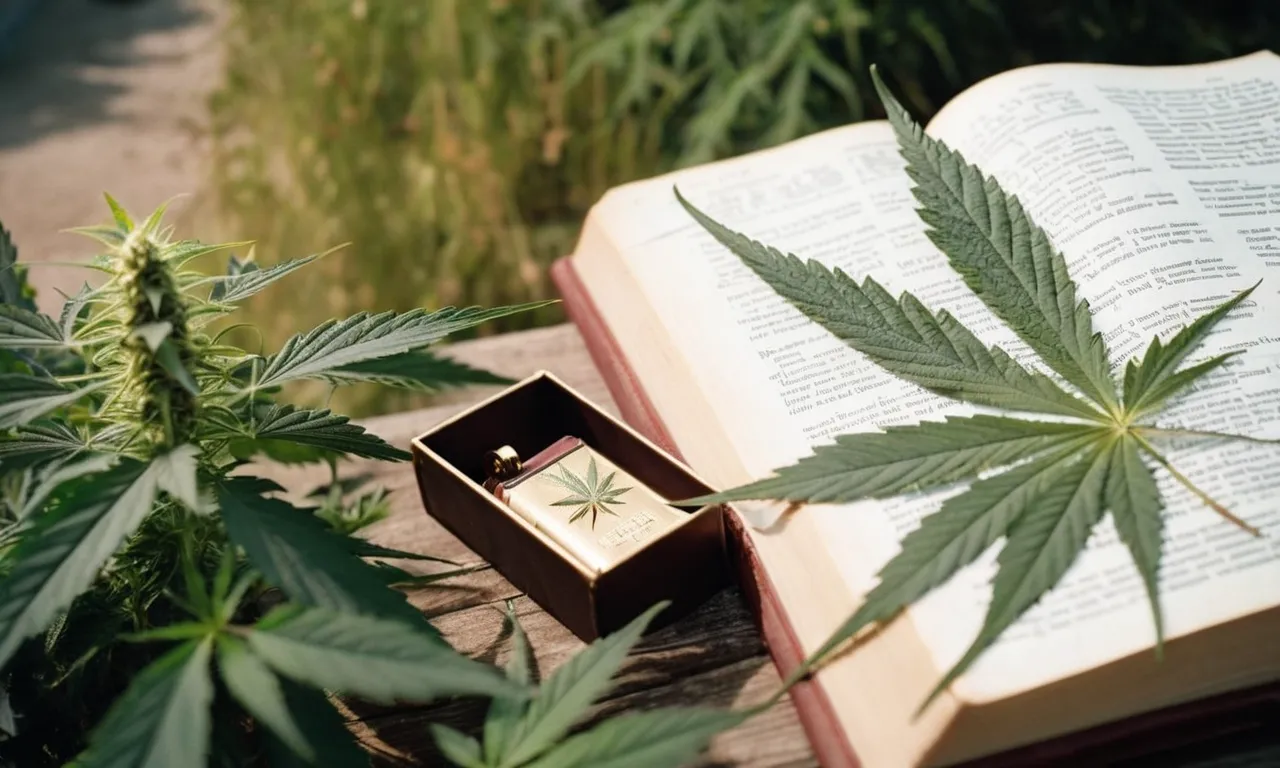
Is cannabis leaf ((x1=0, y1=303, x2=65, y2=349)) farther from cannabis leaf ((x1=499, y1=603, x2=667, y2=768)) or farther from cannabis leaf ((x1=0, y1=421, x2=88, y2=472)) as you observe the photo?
cannabis leaf ((x1=499, y1=603, x2=667, y2=768))

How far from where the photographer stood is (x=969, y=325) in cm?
73

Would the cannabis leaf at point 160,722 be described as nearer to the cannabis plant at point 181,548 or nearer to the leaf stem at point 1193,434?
the cannabis plant at point 181,548

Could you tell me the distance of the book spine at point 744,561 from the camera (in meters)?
0.60

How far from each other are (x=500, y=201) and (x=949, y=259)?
3.44 feet

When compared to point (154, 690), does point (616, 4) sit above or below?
above

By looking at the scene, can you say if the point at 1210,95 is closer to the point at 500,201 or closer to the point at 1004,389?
the point at 1004,389

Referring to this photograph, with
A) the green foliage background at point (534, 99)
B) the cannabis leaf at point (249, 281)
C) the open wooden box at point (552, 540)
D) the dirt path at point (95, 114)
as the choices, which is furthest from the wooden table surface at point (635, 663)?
the dirt path at point (95, 114)

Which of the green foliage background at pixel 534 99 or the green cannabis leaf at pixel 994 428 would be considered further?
the green foliage background at pixel 534 99

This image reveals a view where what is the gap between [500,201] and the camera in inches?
66.2

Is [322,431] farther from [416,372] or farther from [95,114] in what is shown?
[95,114]

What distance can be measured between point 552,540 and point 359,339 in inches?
6.6

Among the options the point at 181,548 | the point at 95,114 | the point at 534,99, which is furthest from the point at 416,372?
the point at 95,114

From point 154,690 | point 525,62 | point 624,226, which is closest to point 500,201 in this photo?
point 525,62

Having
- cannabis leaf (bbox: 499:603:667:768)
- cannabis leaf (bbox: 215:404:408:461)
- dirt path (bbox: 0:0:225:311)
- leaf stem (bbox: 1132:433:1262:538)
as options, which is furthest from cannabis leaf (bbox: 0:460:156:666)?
dirt path (bbox: 0:0:225:311)
